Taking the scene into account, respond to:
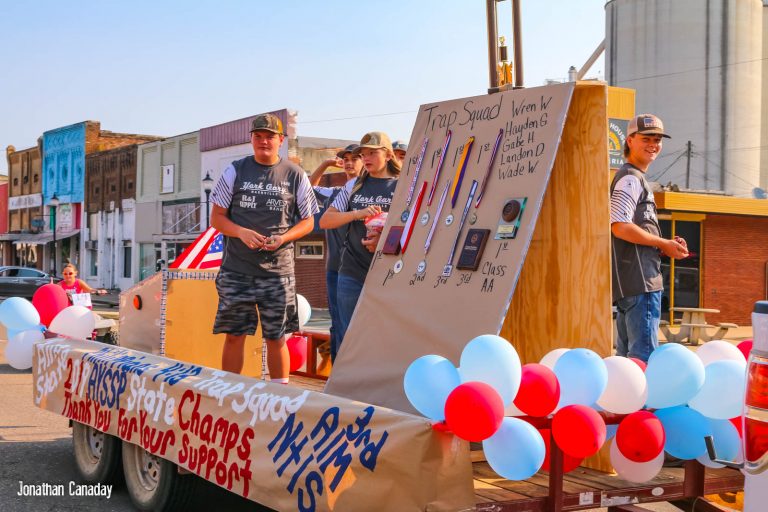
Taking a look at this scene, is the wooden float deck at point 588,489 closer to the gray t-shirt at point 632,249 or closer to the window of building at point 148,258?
Result: the gray t-shirt at point 632,249

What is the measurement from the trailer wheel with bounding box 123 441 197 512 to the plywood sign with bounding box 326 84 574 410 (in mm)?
968

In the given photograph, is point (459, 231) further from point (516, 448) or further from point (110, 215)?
point (110, 215)

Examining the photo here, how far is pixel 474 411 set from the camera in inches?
124

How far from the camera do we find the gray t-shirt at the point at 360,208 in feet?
21.0

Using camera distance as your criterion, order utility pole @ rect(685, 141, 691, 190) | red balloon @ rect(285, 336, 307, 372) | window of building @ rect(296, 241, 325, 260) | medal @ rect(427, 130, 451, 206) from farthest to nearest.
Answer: utility pole @ rect(685, 141, 691, 190) → window of building @ rect(296, 241, 325, 260) → red balloon @ rect(285, 336, 307, 372) → medal @ rect(427, 130, 451, 206)

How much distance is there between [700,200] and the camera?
25188 mm

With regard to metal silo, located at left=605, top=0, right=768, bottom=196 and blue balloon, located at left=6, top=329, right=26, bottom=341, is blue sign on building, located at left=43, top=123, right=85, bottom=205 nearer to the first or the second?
metal silo, located at left=605, top=0, right=768, bottom=196

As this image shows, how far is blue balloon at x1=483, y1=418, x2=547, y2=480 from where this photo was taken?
3322mm

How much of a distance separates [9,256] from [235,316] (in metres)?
59.1

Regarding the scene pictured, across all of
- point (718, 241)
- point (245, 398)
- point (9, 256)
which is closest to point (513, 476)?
point (245, 398)

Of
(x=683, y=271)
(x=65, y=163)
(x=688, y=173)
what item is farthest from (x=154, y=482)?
(x=65, y=163)

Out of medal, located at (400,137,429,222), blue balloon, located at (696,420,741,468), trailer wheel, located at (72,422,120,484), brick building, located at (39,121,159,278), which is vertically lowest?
trailer wheel, located at (72,422,120,484)

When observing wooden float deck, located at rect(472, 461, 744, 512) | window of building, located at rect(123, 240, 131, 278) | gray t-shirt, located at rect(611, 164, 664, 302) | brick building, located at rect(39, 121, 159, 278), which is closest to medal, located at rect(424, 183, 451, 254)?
Answer: gray t-shirt, located at rect(611, 164, 664, 302)

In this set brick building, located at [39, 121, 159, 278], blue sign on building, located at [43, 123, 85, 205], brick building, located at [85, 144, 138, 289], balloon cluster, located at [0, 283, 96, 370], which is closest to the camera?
balloon cluster, located at [0, 283, 96, 370]
